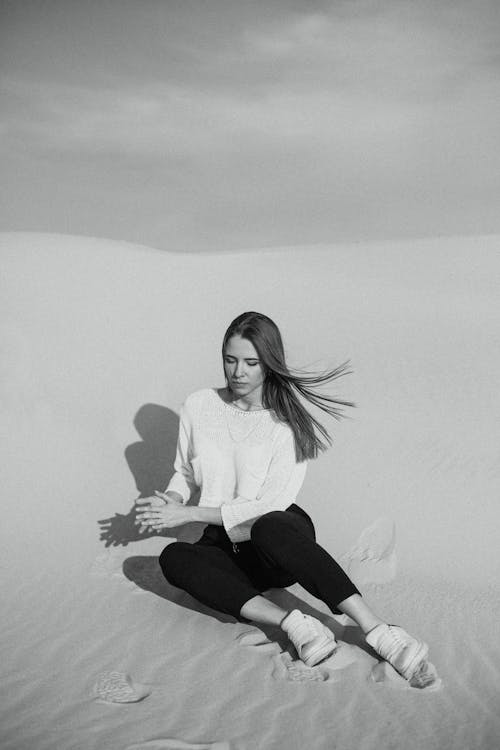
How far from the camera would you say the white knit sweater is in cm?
429

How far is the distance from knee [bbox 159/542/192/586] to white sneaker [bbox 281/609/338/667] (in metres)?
0.63

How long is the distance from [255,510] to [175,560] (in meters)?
0.49

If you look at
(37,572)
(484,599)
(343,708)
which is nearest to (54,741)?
(343,708)

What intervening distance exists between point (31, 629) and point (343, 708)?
176 centimetres

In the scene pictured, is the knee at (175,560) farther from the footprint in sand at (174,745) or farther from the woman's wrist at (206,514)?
the footprint in sand at (174,745)

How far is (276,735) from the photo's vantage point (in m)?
3.35

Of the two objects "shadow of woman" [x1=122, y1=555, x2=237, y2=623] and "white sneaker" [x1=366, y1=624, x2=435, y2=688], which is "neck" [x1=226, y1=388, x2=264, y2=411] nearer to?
"shadow of woman" [x1=122, y1=555, x2=237, y2=623]


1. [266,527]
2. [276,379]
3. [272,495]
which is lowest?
[266,527]

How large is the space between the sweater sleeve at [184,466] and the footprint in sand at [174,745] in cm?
158

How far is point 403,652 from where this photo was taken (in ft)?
12.1

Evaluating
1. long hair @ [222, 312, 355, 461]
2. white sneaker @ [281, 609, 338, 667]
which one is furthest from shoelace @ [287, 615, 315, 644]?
long hair @ [222, 312, 355, 461]

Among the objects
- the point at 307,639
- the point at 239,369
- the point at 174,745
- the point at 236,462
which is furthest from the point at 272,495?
the point at 174,745

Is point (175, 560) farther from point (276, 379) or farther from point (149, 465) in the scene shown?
point (149, 465)

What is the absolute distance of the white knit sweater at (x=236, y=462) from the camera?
429 centimetres
